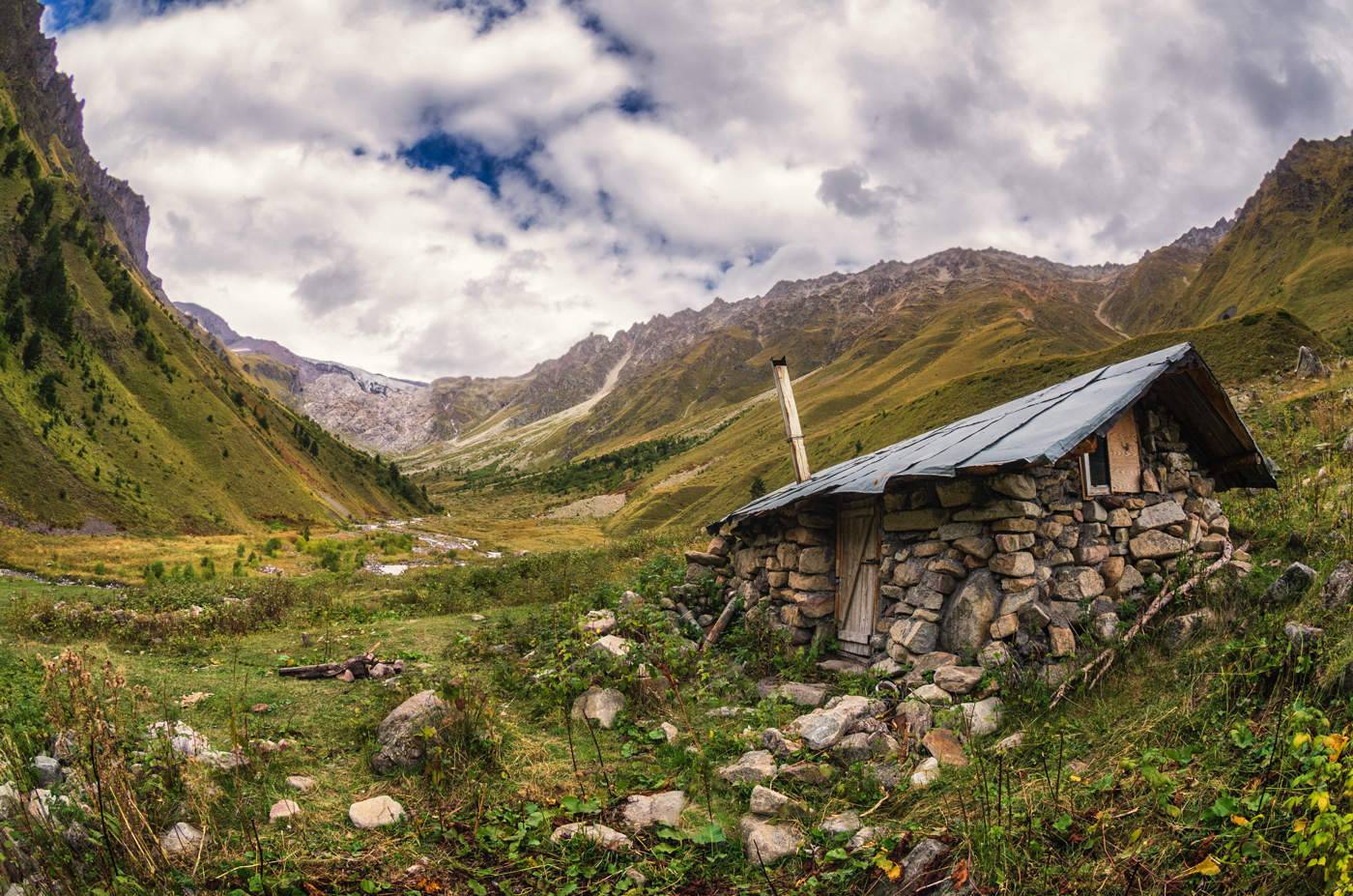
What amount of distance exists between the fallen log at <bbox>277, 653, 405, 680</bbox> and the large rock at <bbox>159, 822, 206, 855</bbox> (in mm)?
5473

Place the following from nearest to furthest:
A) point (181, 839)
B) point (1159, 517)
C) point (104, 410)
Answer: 1. point (181, 839)
2. point (1159, 517)
3. point (104, 410)

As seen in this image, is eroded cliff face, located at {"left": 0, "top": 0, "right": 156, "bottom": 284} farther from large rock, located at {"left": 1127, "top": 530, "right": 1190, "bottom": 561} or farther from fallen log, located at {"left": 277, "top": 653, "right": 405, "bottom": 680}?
large rock, located at {"left": 1127, "top": 530, "right": 1190, "bottom": 561}

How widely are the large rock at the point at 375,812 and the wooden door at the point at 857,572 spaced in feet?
22.5

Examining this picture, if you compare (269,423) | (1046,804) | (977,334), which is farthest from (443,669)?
(977,334)

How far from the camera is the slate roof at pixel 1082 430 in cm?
815

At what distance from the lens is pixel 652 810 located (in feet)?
20.1

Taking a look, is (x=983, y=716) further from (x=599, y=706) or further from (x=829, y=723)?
(x=599, y=706)

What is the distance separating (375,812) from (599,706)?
3482 millimetres

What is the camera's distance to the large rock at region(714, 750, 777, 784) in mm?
6508

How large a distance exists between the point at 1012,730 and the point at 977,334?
173 m

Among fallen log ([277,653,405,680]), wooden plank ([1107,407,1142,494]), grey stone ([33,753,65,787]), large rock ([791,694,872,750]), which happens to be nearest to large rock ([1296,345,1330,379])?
wooden plank ([1107,407,1142,494])

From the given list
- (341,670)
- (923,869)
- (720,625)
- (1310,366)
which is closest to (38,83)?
(341,670)

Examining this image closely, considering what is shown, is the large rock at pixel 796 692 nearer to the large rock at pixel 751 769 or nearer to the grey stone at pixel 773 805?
the large rock at pixel 751 769

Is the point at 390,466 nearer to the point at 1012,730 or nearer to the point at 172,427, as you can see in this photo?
the point at 172,427
